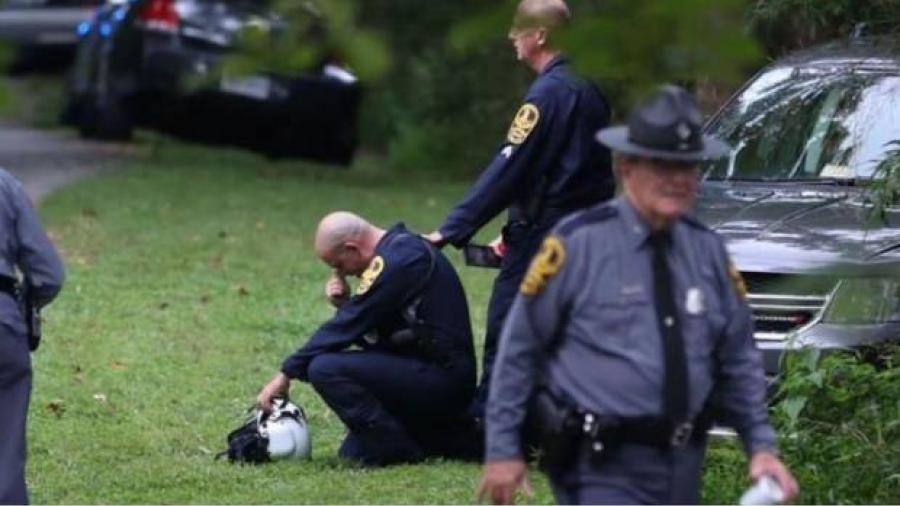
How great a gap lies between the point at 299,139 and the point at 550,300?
47.3ft

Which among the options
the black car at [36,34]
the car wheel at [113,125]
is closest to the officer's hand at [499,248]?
the black car at [36,34]

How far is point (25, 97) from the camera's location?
3.65m

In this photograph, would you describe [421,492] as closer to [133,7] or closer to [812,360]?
[812,360]

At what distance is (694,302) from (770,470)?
1.40 feet

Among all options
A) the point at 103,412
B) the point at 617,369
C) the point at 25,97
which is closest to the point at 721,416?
the point at 617,369

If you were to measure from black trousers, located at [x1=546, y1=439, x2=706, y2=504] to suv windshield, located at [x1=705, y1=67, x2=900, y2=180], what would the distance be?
2867mm

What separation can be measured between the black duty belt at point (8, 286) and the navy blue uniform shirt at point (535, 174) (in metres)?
1.91

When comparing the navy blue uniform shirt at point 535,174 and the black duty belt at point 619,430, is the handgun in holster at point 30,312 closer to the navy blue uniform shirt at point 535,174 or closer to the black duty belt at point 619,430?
the navy blue uniform shirt at point 535,174

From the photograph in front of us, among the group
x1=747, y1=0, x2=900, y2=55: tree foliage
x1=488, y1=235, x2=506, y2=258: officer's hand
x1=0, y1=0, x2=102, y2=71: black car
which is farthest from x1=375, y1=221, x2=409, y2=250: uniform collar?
x1=0, y1=0, x2=102, y2=71: black car

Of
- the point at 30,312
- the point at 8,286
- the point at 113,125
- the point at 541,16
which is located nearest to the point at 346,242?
the point at 30,312

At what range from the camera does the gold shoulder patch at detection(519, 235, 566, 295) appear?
501cm

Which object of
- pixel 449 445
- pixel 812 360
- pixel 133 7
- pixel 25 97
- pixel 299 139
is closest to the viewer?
pixel 25 97

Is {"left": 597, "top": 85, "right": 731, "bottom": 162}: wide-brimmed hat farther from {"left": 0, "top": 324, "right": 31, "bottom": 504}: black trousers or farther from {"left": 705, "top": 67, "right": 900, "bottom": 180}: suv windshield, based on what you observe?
{"left": 705, "top": 67, "right": 900, "bottom": 180}: suv windshield

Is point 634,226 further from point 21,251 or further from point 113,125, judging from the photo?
point 113,125
